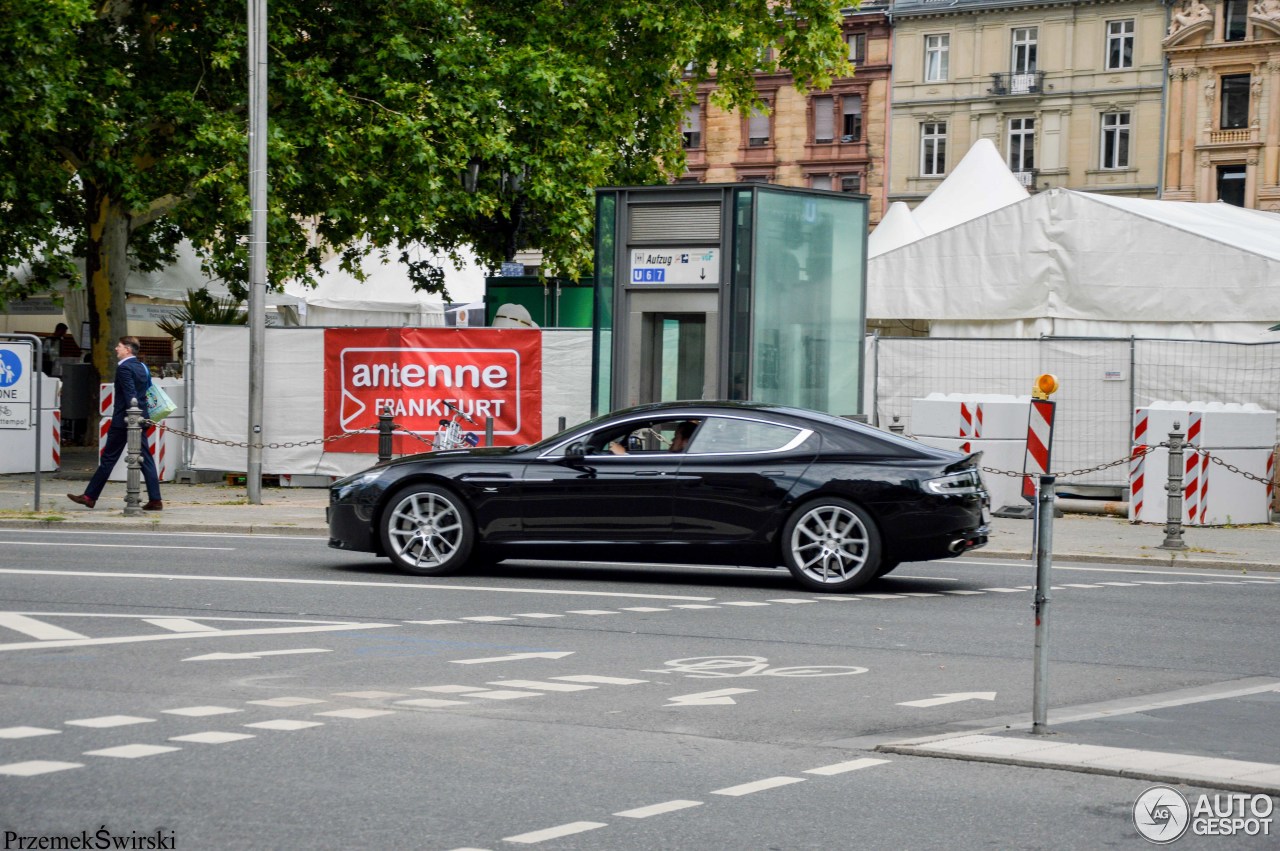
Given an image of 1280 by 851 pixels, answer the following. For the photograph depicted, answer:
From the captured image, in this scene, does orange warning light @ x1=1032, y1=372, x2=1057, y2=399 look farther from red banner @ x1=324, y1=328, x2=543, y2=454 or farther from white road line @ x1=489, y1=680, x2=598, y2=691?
white road line @ x1=489, y1=680, x2=598, y2=691

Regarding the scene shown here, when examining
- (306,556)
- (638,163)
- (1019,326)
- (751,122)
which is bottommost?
(306,556)

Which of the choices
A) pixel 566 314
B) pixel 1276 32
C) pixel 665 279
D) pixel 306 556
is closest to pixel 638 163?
pixel 566 314

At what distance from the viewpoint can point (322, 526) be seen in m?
17.8

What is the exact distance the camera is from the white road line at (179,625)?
1016cm

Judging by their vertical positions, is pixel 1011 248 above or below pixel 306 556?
above

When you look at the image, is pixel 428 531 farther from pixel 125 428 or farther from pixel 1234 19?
pixel 1234 19

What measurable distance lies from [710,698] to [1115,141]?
59.9m

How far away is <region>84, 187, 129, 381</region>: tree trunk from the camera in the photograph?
27906mm

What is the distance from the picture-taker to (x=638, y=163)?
3441 centimetres

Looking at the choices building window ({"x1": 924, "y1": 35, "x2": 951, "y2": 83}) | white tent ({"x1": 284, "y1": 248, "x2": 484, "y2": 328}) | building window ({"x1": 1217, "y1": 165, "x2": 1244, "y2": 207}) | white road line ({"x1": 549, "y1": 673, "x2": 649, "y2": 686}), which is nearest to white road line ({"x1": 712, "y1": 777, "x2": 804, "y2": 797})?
white road line ({"x1": 549, "y1": 673, "x2": 649, "y2": 686})

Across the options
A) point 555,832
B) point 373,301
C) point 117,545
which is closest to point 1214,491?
point 117,545

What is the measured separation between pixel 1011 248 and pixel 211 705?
66.7ft

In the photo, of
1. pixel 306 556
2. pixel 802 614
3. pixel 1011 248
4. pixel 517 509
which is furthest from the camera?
pixel 1011 248

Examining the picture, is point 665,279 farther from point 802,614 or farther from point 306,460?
point 802,614
